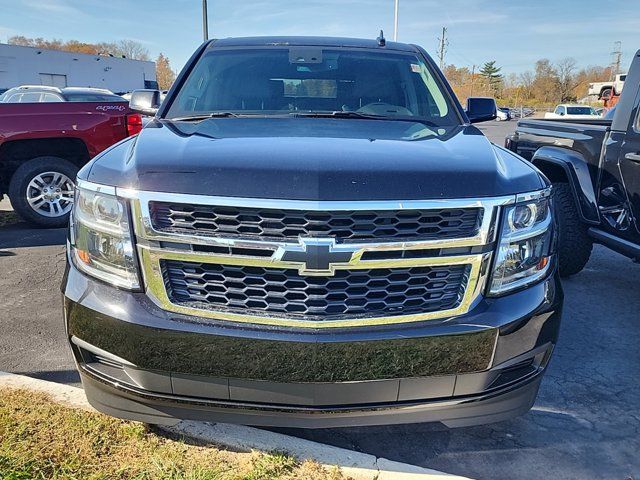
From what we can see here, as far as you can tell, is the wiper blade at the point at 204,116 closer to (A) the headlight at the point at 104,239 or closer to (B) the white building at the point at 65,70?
(A) the headlight at the point at 104,239

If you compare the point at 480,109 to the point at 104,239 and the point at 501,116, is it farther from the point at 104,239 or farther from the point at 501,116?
the point at 501,116

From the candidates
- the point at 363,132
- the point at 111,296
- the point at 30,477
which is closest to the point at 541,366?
the point at 363,132

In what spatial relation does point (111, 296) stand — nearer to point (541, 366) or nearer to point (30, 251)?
point (541, 366)

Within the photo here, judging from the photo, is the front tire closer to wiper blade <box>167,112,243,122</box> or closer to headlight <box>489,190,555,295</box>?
headlight <box>489,190,555,295</box>

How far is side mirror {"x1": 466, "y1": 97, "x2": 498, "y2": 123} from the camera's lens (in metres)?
3.69

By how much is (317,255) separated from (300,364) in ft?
1.23

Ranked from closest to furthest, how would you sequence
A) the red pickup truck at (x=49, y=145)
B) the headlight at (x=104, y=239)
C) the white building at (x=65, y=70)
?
the headlight at (x=104, y=239) < the red pickup truck at (x=49, y=145) < the white building at (x=65, y=70)

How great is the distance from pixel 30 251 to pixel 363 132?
14.2 ft

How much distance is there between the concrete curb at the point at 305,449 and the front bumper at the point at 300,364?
39 centimetres

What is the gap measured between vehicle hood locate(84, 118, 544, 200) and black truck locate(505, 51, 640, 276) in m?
1.79

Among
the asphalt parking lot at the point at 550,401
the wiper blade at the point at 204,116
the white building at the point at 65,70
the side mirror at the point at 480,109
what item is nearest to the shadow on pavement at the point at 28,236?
the asphalt parking lot at the point at 550,401

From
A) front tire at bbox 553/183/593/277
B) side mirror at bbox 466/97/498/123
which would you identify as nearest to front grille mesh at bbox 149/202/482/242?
side mirror at bbox 466/97/498/123

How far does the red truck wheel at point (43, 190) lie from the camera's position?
6.12 meters

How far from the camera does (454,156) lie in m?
2.11
